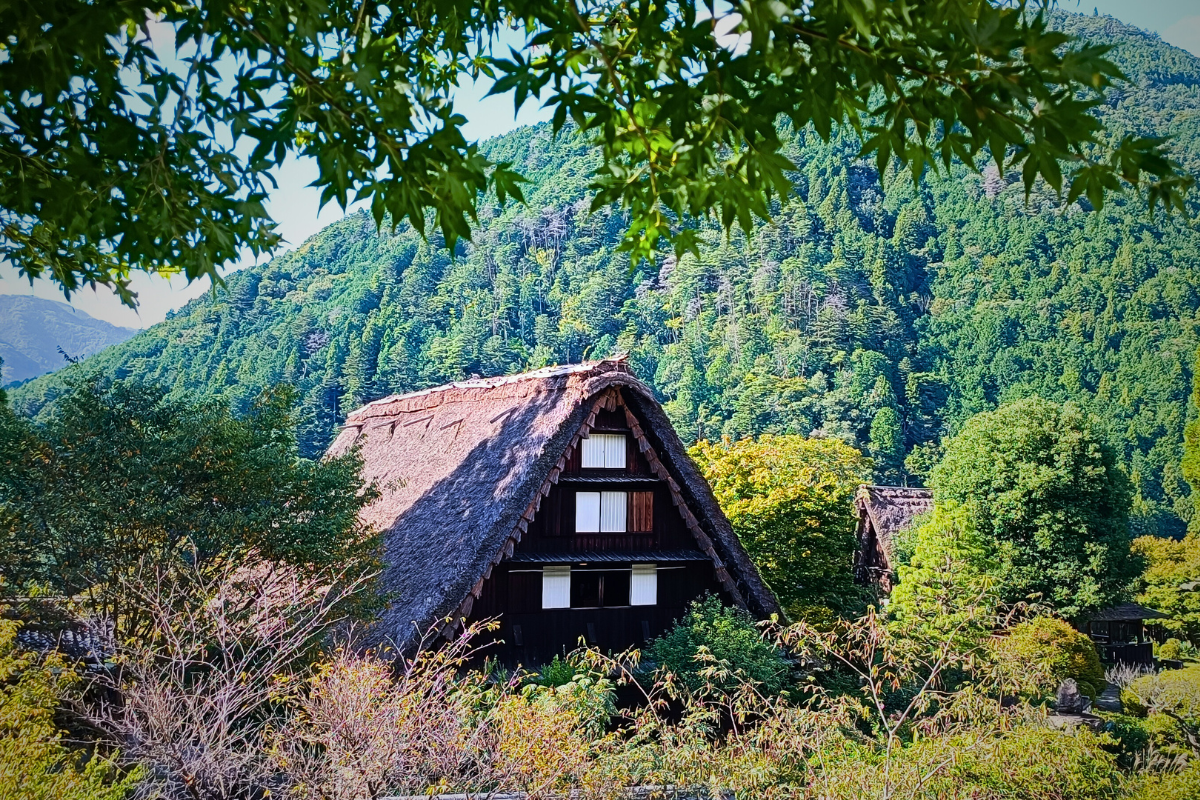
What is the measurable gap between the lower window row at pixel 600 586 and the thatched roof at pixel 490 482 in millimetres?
1071

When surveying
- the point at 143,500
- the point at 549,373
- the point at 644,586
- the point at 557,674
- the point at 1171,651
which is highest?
the point at 549,373

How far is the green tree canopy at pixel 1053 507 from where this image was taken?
75.3ft

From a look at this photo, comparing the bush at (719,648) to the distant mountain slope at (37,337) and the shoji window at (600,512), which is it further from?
the distant mountain slope at (37,337)

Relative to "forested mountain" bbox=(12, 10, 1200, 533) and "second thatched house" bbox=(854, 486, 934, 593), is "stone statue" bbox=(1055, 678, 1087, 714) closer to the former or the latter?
"second thatched house" bbox=(854, 486, 934, 593)

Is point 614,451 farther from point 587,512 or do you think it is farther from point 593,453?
point 587,512

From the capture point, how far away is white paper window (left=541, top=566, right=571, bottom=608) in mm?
13945

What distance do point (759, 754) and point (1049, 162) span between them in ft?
20.8

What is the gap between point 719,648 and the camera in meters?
13.0

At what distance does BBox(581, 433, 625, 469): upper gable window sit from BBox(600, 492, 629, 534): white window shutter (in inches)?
18.8

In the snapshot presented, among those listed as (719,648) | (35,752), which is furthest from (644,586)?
(35,752)

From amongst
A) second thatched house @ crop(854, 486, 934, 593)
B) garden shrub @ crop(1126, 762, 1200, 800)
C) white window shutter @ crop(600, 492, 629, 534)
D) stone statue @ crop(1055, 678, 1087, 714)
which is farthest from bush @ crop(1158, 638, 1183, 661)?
white window shutter @ crop(600, 492, 629, 534)

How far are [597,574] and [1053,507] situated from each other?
14.5 metres

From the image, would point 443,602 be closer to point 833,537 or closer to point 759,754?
point 759,754

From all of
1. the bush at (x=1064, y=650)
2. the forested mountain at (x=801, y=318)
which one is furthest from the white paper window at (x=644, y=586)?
the forested mountain at (x=801, y=318)
